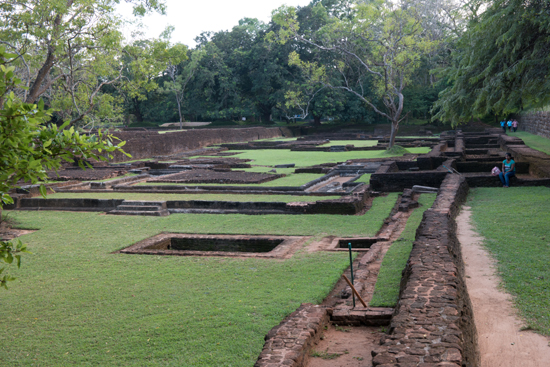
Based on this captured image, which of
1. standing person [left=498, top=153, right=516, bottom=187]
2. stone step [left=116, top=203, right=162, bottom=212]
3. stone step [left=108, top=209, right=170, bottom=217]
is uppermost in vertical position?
standing person [left=498, top=153, right=516, bottom=187]

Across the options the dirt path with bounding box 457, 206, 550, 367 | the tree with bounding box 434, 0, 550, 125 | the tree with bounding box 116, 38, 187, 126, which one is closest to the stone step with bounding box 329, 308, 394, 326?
the dirt path with bounding box 457, 206, 550, 367

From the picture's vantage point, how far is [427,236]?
6.14 meters

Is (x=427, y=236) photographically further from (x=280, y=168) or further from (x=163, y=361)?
(x=280, y=168)

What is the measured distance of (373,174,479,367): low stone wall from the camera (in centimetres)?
321

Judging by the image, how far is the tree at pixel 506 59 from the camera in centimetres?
1028

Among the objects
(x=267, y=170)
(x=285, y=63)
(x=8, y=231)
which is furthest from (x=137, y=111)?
(x=8, y=231)

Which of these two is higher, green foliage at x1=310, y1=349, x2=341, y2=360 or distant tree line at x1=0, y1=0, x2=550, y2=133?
distant tree line at x1=0, y1=0, x2=550, y2=133

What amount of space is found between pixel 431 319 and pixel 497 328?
107 cm

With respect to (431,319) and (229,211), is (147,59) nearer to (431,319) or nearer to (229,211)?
(229,211)

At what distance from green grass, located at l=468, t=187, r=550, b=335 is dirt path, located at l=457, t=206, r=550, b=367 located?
0.41 feet

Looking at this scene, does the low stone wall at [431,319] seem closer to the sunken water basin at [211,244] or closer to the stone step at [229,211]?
the sunken water basin at [211,244]

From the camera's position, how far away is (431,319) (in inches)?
148

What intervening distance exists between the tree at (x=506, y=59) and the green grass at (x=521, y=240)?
221 cm

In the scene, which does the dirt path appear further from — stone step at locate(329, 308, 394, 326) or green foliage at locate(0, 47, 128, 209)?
green foliage at locate(0, 47, 128, 209)
